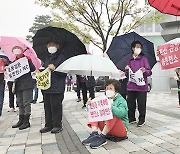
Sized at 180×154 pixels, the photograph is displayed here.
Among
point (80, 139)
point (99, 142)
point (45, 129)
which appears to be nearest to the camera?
point (99, 142)

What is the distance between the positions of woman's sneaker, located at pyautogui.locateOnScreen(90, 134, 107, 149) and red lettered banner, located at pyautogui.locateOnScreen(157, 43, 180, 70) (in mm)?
3084

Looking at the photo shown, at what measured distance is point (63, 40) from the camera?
5934 mm

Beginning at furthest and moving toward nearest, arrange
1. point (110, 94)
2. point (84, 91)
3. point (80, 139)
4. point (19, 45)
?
point (84, 91) < point (19, 45) < point (80, 139) < point (110, 94)

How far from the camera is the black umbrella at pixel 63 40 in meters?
5.88

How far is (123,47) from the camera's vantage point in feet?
22.1

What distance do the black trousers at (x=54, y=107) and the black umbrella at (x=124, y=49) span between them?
60.8 inches

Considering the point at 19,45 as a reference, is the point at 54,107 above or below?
below

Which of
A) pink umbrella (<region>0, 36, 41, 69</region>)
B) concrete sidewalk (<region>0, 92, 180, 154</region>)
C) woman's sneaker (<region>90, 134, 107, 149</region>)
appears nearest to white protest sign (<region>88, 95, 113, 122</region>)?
woman's sneaker (<region>90, 134, 107, 149</region>)

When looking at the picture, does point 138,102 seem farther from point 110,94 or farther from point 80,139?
point 80,139

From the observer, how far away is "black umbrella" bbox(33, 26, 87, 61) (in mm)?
5875

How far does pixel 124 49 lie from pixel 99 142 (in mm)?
2619

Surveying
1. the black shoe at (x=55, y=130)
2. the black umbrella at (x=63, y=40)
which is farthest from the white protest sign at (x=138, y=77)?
the black shoe at (x=55, y=130)

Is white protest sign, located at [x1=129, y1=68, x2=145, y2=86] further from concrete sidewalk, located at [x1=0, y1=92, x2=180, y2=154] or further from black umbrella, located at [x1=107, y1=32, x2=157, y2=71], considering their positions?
concrete sidewalk, located at [x1=0, y1=92, x2=180, y2=154]

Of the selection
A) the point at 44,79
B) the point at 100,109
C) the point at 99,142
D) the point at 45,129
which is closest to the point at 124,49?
the point at 44,79
